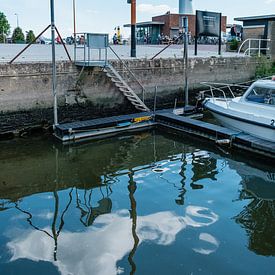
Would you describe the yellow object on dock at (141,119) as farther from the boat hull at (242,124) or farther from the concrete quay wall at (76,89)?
the boat hull at (242,124)

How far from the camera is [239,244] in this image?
612 centimetres

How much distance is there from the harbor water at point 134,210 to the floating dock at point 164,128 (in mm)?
364

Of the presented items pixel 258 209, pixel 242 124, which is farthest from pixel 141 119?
pixel 258 209

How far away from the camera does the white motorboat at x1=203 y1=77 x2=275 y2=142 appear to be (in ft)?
35.1

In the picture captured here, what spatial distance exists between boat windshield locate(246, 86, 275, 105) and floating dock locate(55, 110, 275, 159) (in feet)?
3.65

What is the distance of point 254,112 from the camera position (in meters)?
11.3

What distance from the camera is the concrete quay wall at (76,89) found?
12.1m

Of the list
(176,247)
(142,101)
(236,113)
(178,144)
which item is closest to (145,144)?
(178,144)

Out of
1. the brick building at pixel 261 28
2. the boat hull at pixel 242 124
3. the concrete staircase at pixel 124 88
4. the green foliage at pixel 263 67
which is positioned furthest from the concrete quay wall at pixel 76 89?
the brick building at pixel 261 28

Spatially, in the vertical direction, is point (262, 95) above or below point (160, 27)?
below

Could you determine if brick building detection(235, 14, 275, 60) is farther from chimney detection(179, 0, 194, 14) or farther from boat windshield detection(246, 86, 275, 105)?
chimney detection(179, 0, 194, 14)

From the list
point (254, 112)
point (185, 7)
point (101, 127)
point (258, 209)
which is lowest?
point (258, 209)

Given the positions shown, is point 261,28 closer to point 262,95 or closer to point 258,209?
point 262,95

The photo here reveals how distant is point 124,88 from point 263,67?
32.6 ft
